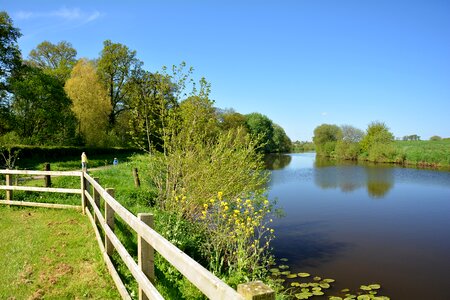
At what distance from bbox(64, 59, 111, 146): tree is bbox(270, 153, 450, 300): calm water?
2356 centimetres

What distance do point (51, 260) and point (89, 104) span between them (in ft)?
114

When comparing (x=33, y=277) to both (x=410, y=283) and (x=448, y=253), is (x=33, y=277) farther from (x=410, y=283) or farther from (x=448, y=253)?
(x=448, y=253)

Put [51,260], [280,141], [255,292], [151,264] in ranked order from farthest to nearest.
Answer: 1. [280,141]
2. [51,260]
3. [151,264]
4. [255,292]

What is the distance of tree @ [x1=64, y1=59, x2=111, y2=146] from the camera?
3828 cm

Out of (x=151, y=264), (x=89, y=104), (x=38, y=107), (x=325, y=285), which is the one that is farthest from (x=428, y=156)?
(x=151, y=264)

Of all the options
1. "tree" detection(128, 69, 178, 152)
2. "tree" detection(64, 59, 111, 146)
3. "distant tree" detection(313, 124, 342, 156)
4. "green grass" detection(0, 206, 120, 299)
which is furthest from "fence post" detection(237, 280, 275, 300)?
"distant tree" detection(313, 124, 342, 156)

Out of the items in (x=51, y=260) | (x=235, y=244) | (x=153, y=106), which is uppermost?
(x=153, y=106)

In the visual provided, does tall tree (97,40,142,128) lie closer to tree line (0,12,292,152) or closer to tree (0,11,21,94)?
tree line (0,12,292,152)

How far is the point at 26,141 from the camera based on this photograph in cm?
3073

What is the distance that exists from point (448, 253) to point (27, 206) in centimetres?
1483

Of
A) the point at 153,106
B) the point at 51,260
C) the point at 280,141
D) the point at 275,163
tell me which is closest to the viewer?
the point at 51,260

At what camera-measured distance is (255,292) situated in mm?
1824

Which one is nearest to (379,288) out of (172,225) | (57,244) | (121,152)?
(172,225)

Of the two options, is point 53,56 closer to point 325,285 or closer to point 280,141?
point 325,285
